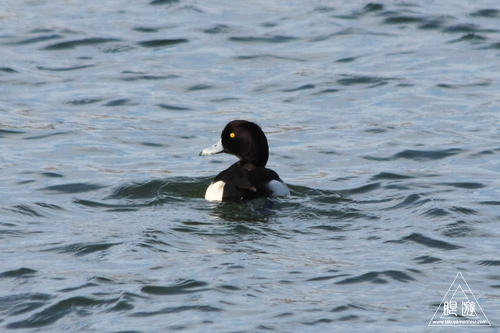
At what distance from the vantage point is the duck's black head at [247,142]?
1093 cm

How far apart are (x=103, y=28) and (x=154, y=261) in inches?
448

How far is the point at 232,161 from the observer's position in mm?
13055

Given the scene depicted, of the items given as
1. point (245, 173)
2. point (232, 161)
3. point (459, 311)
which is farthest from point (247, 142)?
point (459, 311)

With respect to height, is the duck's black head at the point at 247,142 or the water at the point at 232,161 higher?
the duck's black head at the point at 247,142

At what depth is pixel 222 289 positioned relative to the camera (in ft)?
25.4

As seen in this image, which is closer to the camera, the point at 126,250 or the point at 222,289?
the point at 222,289

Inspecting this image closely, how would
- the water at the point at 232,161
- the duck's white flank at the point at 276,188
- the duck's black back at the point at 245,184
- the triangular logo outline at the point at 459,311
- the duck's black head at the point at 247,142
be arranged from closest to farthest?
the triangular logo outline at the point at 459,311
the water at the point at 232,161
the duck's black back at the point at 245,184
the duck's white flank at the point at 276,188
the duck's black head at the point at 247,142

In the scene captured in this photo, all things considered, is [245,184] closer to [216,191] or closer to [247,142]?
[216,191]

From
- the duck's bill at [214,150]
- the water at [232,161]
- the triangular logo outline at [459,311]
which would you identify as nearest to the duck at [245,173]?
the duck's bill at [214,150]

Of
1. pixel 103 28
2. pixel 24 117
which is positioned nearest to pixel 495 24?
pixel 103 28

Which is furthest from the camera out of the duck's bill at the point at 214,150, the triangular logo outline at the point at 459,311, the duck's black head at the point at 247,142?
the duck's bill at the point at 214,150

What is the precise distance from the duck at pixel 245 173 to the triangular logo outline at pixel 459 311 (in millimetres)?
2990

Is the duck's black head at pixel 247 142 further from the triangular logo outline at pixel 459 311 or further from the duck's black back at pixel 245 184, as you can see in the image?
the triangular logo outline at pixel 459 311

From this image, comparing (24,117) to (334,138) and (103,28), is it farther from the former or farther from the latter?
(103,28)
